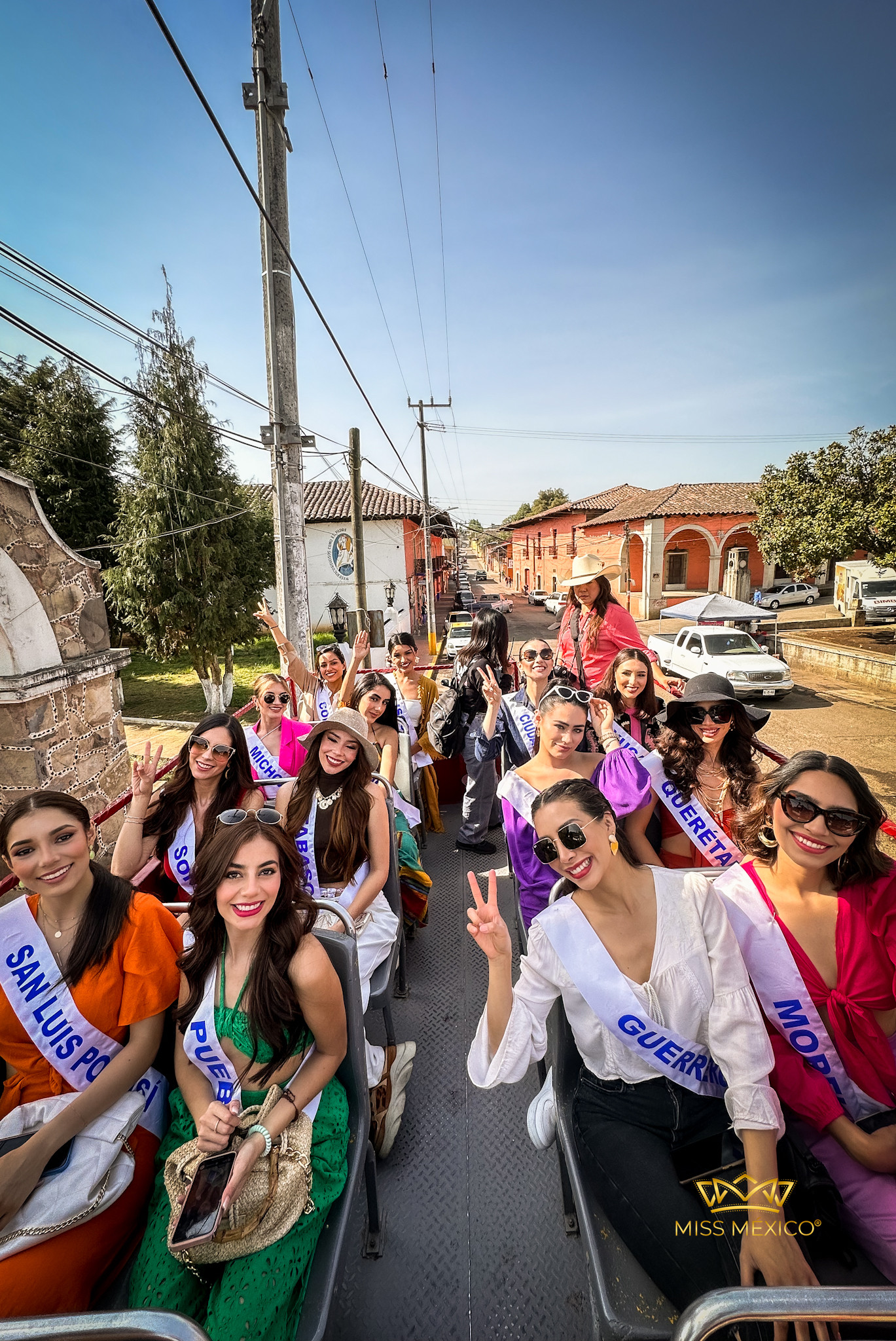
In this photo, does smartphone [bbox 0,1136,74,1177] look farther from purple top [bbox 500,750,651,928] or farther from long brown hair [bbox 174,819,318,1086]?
purple top [bbox 500,750,651,928]

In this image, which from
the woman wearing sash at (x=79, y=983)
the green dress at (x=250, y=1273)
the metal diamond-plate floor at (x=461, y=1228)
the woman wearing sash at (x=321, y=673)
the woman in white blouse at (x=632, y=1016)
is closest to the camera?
the green dress at (x=250, y=1273)

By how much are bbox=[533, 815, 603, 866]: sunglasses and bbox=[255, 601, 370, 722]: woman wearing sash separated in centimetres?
302

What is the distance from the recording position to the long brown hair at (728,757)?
117 inches

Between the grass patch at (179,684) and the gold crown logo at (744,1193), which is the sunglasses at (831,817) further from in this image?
the grass patch at (179,684)

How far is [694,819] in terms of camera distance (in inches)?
114

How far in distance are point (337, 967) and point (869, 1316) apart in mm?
1501

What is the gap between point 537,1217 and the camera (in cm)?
222

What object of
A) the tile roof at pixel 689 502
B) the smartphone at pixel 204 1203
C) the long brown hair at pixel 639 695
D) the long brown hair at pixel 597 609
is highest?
the tile roof at pixel 689 502

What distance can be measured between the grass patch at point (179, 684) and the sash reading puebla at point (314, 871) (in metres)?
14.8

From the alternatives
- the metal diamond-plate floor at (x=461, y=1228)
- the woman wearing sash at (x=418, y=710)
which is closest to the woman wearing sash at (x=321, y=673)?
the woman wearing sash at (x=418, y=710)

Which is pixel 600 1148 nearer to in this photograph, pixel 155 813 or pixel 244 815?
pixel 244 815

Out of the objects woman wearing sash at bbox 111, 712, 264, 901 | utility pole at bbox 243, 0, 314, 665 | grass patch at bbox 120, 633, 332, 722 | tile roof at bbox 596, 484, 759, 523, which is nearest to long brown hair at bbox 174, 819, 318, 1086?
woman wearing sash at bbox 111, 712, 264, 901

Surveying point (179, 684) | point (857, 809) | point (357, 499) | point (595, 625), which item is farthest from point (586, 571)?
point (179, 684)

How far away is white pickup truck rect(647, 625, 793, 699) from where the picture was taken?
541 inches
